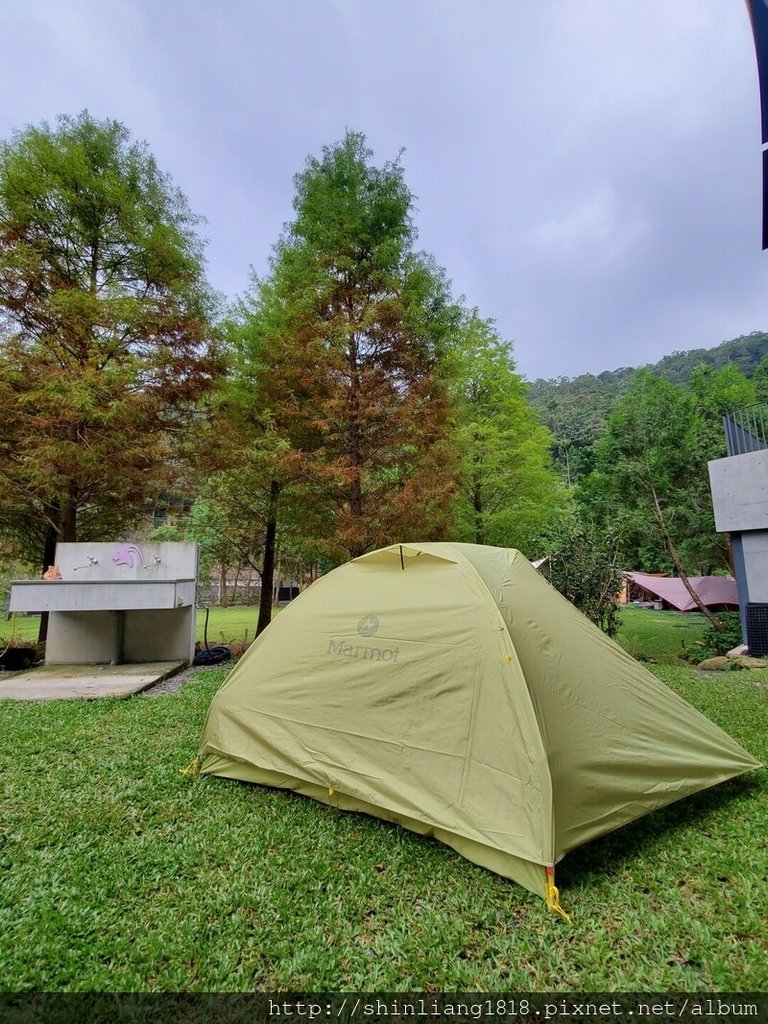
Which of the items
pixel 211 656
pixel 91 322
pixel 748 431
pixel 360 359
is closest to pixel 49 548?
pixel 211 656

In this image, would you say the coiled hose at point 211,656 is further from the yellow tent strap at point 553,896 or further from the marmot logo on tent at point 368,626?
the yellow tent strap at point 553,896

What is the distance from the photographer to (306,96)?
998 cm

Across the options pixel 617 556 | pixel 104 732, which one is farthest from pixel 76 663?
pixel 617 556

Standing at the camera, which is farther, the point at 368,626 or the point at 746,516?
the point at 746,516

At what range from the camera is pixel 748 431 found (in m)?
9.12

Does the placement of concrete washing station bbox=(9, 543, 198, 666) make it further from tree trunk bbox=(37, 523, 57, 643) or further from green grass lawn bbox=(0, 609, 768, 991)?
green grass lawn bbox=(0, 609, 768, 991)

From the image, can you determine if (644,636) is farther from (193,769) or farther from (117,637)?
(193,769)

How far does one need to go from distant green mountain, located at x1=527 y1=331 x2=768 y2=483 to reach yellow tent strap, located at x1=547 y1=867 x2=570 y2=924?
34.1 meters

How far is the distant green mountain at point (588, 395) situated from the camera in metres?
38.3

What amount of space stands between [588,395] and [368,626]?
210ft

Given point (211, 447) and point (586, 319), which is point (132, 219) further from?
point (586, 319)

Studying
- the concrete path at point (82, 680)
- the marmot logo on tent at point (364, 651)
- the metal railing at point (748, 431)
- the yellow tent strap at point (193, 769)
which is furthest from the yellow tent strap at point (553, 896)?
the metal railing at point (748, 431)

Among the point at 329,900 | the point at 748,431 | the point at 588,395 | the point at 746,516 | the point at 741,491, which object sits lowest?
the point at 329,900

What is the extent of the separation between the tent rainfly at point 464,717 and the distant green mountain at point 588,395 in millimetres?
33133
